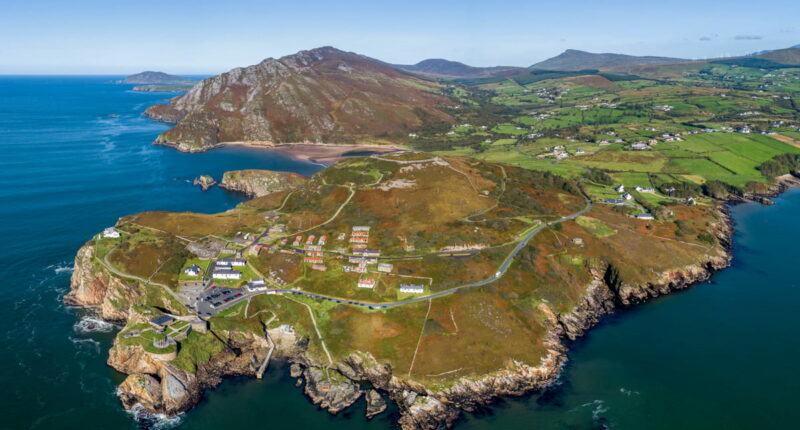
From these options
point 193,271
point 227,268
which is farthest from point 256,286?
point 193,271

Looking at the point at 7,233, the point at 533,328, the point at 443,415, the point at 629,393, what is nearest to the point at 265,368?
the point at 443,415

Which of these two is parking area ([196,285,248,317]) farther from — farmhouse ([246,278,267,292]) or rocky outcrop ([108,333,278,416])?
rocky outcrop ([108,333,278,416])

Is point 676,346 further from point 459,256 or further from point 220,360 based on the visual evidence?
point 220,360

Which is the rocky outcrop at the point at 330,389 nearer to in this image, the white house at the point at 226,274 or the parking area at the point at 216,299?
the parking area at the point at 216,299

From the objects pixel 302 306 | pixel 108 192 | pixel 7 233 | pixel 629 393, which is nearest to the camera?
pixel 629 393

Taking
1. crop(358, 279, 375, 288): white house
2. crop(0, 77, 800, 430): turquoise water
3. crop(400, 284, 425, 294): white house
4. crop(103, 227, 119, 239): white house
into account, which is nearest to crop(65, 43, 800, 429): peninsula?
crop(400, 284, 425, 294): white house
